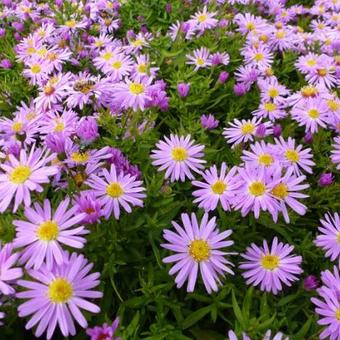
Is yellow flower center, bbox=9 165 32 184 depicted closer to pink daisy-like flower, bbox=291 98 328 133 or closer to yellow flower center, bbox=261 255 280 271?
yellow flower center, bbox=261 255 280 271

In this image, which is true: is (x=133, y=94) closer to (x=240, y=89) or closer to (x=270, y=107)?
(x=240, y=89)

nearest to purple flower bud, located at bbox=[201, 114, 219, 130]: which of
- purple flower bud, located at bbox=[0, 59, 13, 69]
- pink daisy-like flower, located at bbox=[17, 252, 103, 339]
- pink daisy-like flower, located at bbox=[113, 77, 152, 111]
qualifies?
pink daisy-like flower, located at bbox=[113, 77, 152, 111]

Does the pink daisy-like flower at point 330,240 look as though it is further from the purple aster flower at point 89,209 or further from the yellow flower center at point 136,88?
the yellow flower center at point 136,88

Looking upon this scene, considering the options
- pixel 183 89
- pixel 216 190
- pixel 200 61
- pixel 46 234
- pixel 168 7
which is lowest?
pixel 46 234

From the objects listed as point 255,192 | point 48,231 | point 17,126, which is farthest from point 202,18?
point 48,231

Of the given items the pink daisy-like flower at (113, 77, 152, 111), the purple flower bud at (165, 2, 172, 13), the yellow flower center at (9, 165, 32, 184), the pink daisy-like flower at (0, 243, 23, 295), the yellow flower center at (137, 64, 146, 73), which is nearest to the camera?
the pink daisy-like flower at (0, 243, 23, 295)

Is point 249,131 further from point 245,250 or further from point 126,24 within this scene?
point 126,24

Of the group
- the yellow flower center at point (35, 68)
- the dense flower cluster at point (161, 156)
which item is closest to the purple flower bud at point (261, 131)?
the dense flower cluster at point (161, 156)
